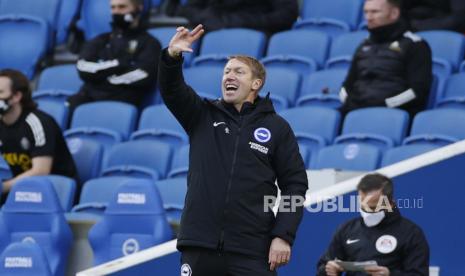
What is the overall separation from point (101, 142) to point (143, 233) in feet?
5.56

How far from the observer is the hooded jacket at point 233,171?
5.75 meters

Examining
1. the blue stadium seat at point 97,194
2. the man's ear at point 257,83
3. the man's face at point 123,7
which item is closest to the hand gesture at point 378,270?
the man's ear at point 257,83

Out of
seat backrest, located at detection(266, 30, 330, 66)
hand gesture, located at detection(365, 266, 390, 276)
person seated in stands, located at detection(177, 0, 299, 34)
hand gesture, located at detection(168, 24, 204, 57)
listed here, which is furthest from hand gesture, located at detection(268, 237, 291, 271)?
person seated in stands, located at detection(177, 0, 299, 34)

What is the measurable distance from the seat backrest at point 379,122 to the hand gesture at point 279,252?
3354mm

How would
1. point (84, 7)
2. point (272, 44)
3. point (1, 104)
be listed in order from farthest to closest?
point (84, 7) < point (272, 44) < point (1, 104)

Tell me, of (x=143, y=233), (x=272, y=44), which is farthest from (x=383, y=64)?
(x=143, y=233)

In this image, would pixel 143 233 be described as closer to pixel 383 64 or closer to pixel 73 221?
pixel 73 221

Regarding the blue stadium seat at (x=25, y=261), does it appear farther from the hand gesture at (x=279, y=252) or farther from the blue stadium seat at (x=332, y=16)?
the blue stadium seat at (x=332, y=16)

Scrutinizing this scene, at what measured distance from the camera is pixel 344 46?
34.0 ft

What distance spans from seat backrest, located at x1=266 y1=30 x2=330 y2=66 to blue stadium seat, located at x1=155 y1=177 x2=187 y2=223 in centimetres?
197

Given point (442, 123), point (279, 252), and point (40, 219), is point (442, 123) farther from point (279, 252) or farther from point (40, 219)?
point (279, 252)

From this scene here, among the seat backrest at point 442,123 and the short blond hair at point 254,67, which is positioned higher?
the short blond hair at point 254,67

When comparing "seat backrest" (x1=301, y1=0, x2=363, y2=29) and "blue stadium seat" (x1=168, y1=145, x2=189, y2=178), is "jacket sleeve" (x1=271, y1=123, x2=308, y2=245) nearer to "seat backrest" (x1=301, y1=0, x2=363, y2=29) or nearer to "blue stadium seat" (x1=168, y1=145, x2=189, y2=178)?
"blue stadium seat" (x1=168, y1=145, x2=189, y2=178)

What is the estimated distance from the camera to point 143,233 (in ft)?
28.2
